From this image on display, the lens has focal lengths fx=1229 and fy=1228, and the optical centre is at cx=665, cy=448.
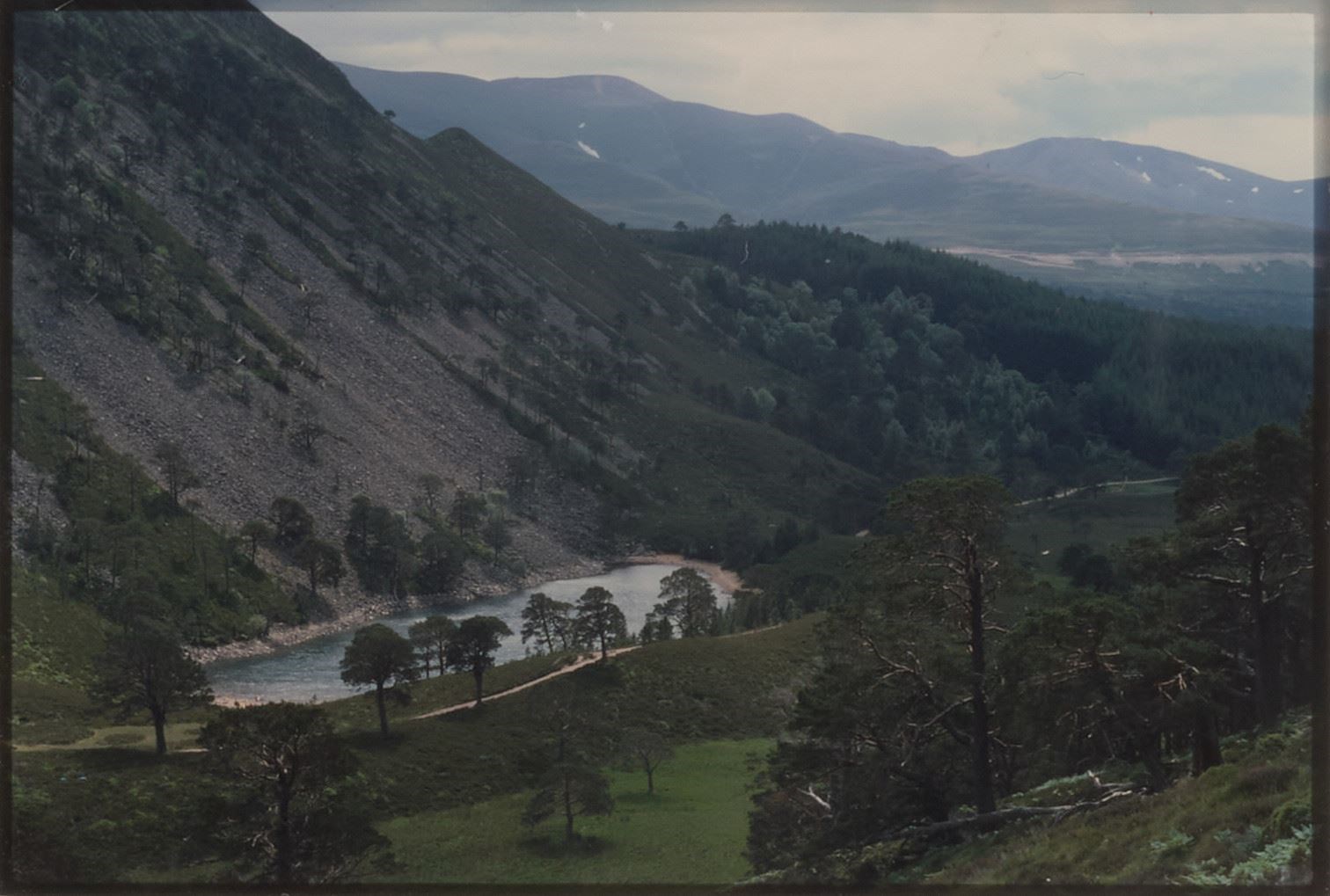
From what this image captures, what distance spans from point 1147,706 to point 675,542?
10368cm

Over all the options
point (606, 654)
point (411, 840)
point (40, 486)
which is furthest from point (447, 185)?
point (411, 840)

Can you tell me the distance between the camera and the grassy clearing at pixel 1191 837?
1745 cm

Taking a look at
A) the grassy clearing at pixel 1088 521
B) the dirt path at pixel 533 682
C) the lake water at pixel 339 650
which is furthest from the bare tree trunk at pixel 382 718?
the grassy clearing at pixel 1088 521

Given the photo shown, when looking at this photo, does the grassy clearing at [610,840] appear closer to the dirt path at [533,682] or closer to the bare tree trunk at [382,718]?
the bare tree trunk at [382,718]

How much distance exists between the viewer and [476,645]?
189ft

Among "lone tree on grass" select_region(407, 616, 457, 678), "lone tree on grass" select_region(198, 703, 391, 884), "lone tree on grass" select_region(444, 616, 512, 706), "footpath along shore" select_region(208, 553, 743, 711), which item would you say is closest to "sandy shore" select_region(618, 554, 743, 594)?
"footpath along shore" select_region(208, 553, 743, 711)

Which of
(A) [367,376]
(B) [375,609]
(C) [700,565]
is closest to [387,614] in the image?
(B) [375,609]

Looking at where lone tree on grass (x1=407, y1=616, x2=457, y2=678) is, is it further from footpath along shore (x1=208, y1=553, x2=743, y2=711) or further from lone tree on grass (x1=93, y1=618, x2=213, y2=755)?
lone tree on grass (x1=93, y1=618, x2=213, y2=755)

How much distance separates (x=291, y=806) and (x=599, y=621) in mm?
34450

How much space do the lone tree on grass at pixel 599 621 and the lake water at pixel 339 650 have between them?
42.2 feet

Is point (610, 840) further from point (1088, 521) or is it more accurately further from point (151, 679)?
point (1088, 521)

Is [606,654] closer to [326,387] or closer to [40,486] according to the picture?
[40,486]

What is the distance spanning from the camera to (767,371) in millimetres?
193375

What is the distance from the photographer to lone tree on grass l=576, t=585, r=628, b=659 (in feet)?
208
